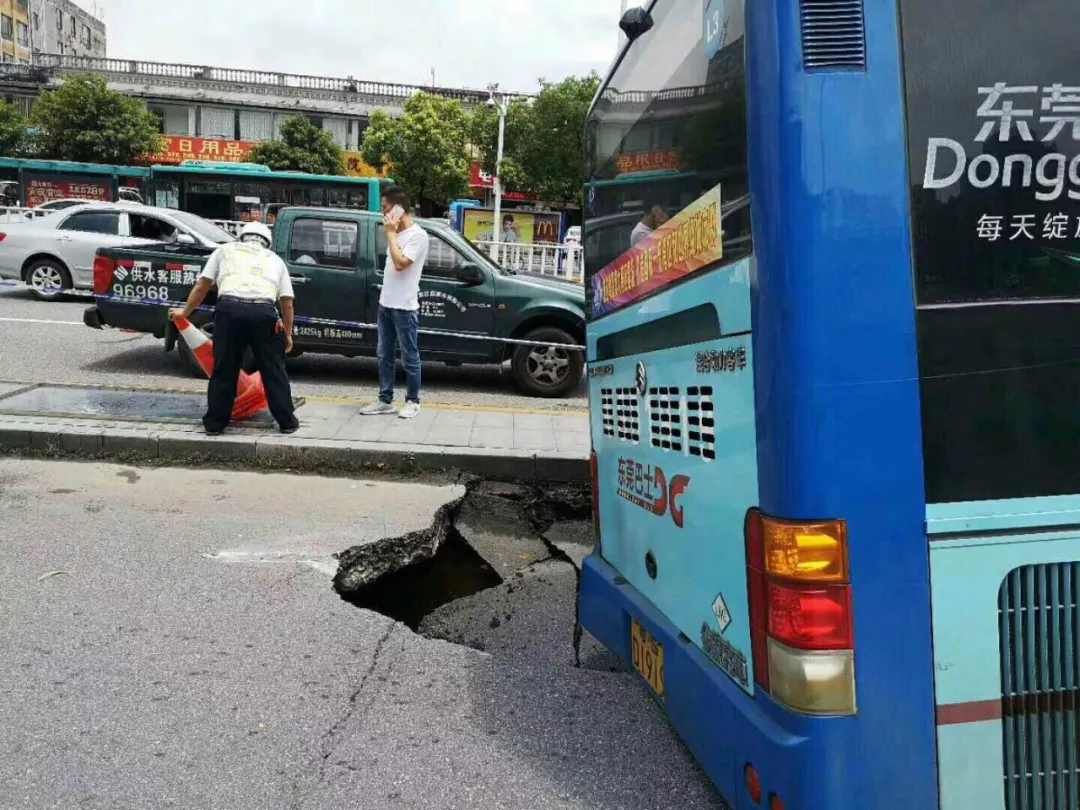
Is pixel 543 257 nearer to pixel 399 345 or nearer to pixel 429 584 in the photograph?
pixel 399 345

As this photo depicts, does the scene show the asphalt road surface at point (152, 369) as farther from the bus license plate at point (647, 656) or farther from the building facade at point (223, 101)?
the building facade at point (223, 101)

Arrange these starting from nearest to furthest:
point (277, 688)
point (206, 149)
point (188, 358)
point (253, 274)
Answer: point (277, 688), point (253, 274), point (188, 358), point (206, 149)

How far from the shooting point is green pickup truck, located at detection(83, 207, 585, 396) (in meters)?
9.43

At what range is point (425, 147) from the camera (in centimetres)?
3816

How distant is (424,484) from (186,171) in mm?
21599

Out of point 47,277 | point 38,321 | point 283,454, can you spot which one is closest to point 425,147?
point 47,277

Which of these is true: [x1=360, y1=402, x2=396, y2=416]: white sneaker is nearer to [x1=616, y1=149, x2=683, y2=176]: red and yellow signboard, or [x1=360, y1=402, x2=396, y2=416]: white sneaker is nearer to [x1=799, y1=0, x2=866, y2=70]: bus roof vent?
[x1=616, y1=149, x2=683, y2=176]: red and yellow signboard

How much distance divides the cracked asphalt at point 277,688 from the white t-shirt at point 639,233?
5.74 feet

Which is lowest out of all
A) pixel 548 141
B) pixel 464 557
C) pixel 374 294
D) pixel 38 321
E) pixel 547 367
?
pixel 464 557

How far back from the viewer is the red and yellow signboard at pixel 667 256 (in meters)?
2.42

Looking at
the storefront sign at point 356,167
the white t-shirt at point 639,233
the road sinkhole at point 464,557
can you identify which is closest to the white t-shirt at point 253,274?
the road sinkhole at point 464,557

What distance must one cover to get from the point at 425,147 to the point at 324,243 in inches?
1188

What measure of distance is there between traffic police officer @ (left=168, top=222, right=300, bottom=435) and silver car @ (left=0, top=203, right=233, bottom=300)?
305 inches

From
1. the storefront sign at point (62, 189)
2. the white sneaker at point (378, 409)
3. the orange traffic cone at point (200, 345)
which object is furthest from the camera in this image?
the storefront sign at point (62, 189)
